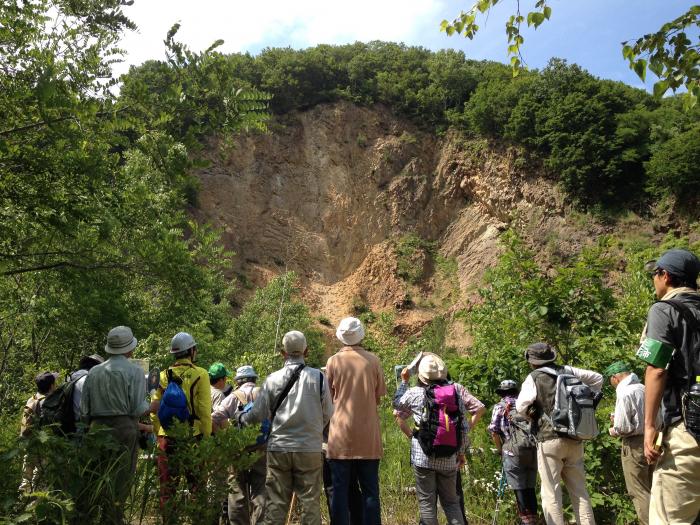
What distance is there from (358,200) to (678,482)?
3350cm

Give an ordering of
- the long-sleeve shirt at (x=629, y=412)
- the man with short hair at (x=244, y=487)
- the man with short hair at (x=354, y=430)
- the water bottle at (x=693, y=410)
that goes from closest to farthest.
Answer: the water bottle at (x=693, y=410) → the man with short hair at (x=354, y=430) → the long-sleeve shirt at (x=629, y=412) → the man with short hair at (x=244, y=487)

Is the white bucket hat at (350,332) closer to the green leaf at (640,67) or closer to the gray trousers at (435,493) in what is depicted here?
the gray trousers at (435,493)

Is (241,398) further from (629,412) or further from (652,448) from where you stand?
(652,448)

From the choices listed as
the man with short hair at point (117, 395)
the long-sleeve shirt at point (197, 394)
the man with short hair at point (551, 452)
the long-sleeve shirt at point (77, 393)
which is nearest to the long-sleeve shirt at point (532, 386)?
the man with short hair at point (551, 452)

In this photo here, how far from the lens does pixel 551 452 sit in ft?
14.6

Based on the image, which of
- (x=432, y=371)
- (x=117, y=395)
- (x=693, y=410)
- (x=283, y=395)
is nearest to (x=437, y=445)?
(x=432, y=371)

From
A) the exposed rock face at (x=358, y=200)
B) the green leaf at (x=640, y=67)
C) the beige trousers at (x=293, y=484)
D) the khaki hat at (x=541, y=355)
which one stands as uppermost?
the exposed rock face at (x=358, y=200)

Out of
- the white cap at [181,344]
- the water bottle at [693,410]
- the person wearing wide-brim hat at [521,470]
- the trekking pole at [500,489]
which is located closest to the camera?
the water bottle at [693,410]

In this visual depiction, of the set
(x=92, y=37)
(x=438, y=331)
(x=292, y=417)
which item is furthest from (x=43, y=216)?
(x=438, y=331)

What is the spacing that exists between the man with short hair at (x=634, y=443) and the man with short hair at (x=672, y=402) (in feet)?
6.62

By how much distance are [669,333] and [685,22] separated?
1742 millimetres

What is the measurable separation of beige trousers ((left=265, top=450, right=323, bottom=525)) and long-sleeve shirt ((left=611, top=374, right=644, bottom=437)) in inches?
96.4

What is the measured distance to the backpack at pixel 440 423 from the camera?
4.21 m

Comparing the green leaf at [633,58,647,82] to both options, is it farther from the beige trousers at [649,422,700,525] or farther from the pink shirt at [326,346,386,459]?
the pink shirt at [326,346,386,459]
